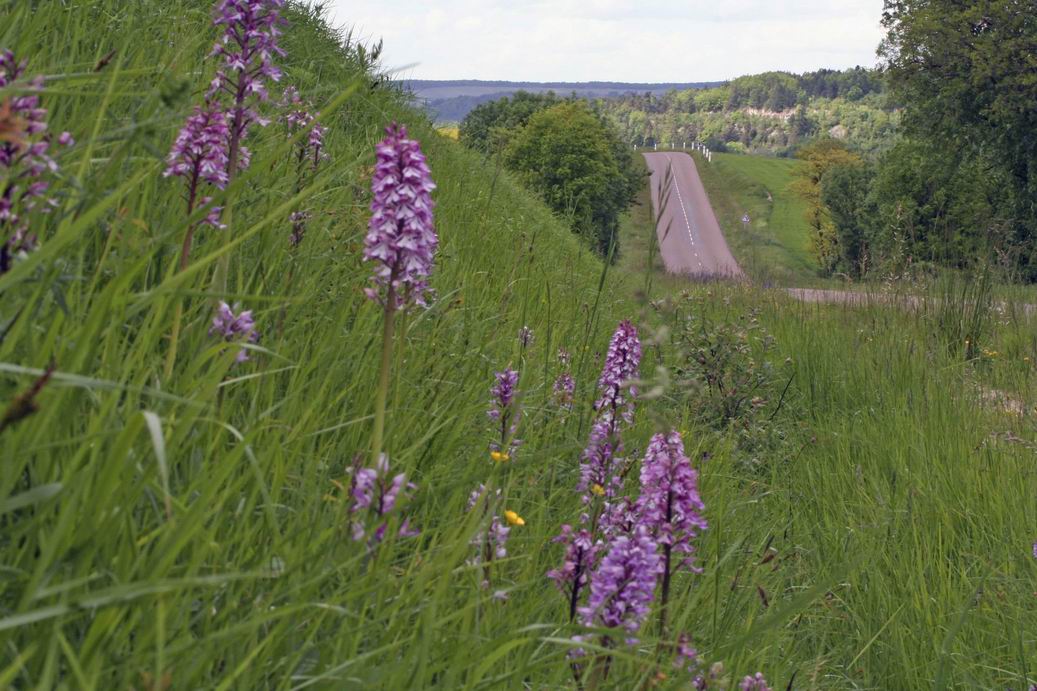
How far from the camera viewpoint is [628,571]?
5.59 feet

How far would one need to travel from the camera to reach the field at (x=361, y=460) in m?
1.35

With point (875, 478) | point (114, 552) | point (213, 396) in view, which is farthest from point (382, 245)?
point (875, 478)

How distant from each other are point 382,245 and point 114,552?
0.69 m

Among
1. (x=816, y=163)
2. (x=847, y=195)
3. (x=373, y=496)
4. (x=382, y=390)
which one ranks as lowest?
(x=847, y=195)

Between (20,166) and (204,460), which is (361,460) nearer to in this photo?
(204,460)

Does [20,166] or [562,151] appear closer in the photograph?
[20,166]

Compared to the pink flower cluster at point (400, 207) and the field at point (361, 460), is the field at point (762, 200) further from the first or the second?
the pink flower cluster at point (400, 207)

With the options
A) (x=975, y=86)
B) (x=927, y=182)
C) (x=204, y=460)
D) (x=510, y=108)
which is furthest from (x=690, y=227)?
(x=204, y=460)

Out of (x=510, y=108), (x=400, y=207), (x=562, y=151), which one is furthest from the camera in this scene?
(x=510, y=108)

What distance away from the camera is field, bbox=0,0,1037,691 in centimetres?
135

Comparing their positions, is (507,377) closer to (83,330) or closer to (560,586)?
(560,586)

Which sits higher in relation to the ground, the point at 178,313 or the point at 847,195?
the point at 178,313

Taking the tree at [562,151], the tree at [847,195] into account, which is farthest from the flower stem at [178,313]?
the tree at [847,195]

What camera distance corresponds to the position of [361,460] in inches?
64.1
